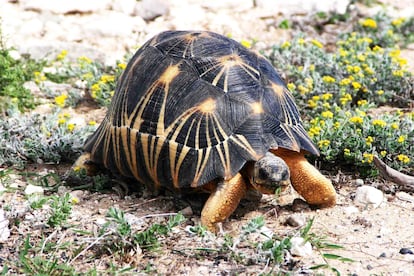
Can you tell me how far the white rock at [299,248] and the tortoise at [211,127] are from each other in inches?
13.0

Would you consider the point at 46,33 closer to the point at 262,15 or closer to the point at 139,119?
the point at 262,15

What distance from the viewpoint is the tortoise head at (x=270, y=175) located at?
3846 mm

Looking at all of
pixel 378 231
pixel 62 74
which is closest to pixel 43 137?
pixel 62 74

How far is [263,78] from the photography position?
430 centimetres

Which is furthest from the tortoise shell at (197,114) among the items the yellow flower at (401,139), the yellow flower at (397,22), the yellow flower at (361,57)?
the yellow flower at (397,22)

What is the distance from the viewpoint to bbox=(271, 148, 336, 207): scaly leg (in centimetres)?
421

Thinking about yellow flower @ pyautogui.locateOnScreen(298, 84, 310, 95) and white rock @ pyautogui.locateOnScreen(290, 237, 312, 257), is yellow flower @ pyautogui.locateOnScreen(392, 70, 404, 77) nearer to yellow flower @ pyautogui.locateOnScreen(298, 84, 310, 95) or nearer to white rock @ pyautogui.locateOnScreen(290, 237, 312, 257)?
yellow flower @ pyautogui.locateOnScreen(298, 84, 310, 95)

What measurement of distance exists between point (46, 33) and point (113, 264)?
4.52 meters

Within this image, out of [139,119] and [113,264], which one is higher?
[139,119]

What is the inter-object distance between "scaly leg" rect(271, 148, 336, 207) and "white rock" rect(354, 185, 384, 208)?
0.24m

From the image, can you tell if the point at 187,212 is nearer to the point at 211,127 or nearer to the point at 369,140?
the point at 211,127

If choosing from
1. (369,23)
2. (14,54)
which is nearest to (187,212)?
(14,54)

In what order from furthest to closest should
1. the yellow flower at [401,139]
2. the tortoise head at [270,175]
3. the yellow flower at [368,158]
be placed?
1. the yellow flower at [401,139]
2. the yellow flower at [368,158]
3. the tortoise head at [270,175]

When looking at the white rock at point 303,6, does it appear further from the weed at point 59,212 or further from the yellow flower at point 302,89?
the weed at point 59,212
